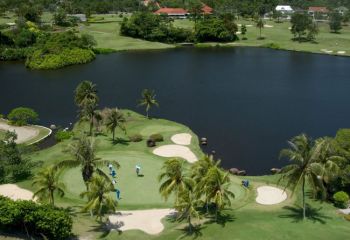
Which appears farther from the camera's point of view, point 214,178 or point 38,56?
point 38,56

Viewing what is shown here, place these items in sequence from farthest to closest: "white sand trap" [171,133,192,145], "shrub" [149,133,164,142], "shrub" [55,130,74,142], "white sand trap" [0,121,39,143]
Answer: "white sand trap" [0,121,39,143], "shrub" [55,130,74,142], "white sand trap" [171,133,192,145], "shrub" [149,133,164,142]

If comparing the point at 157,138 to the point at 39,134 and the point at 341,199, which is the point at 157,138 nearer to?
the point at 39,134

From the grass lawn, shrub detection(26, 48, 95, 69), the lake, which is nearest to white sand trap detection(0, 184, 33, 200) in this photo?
the grass lawn

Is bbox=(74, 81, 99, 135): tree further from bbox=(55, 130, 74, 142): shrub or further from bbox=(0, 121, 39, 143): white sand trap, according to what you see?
bbox=(0, 121, 39, 143): white sand trap

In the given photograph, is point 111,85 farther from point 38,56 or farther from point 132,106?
point 38,56

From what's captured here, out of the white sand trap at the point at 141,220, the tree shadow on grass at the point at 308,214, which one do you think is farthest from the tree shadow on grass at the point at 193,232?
the tree shadow on grass at the point at 308,214

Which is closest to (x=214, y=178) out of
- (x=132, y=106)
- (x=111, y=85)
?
(x=132, y=106)
